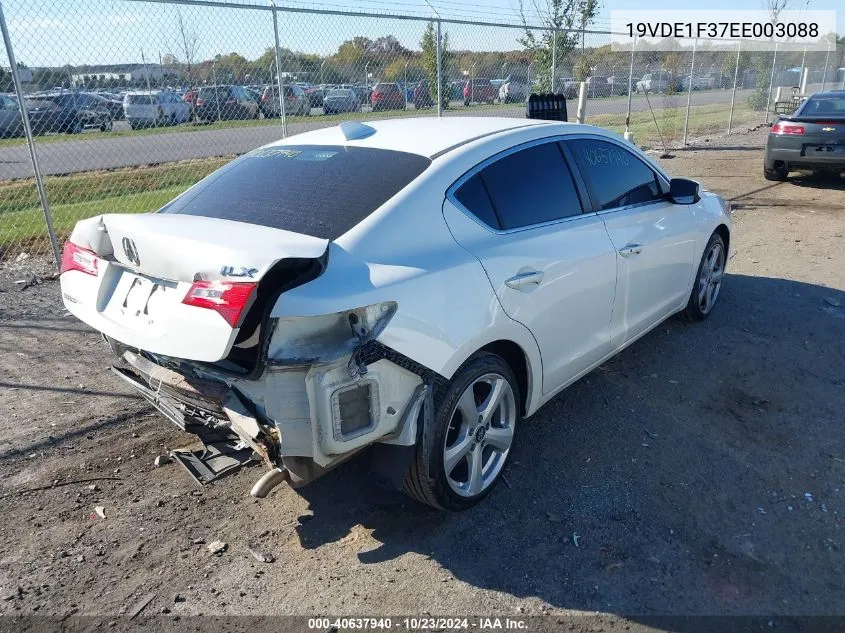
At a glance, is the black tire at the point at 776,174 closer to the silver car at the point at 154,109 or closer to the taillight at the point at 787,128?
the taillight at the point at 787,128

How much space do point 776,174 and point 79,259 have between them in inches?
474

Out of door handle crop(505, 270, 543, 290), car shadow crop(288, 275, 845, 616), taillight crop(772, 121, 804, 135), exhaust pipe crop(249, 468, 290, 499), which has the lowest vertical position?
car shadow crop(288, 275, 845, 616)

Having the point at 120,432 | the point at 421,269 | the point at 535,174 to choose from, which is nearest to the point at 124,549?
the point at 120,432

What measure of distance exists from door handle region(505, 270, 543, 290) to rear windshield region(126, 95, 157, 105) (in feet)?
23.5

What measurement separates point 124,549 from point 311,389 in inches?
53.4

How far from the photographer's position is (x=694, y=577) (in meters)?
2.77

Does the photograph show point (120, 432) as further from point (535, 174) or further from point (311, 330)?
point (535, 174)

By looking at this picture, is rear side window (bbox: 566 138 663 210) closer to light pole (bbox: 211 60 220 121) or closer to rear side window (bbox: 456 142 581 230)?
rear side window (bbox: 456 142 581 230)

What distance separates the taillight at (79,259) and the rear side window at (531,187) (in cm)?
181

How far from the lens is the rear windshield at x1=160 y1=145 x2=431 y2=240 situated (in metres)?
2.91

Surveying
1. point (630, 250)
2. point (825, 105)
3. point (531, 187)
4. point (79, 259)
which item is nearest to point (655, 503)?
point (630, 250)

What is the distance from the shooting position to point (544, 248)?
3367 millimetres

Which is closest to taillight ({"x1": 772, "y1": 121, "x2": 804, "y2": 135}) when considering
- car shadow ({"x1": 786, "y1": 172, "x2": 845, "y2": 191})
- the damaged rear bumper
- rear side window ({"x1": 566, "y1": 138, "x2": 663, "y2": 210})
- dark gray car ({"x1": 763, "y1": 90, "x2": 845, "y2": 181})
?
dark gray car ({"x1": 763, "y1": 90, "x2": 845, "y2": 181})

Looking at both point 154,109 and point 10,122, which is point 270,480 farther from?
point 10,122
